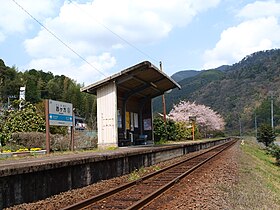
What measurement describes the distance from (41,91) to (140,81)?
4518 centimetres

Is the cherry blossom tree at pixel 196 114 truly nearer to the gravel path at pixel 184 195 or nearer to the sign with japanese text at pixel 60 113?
the sign with japanese text at pixel 60 113

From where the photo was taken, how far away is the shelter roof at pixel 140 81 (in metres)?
21.0

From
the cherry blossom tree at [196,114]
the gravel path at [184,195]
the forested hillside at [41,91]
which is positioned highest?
the forested hillside at [41,91]

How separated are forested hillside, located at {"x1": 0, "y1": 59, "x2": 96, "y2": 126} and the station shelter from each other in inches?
1225

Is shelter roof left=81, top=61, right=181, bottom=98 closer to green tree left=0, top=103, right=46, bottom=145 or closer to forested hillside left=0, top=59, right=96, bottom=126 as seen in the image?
green tree left=0, top=103, right=46, bottom=145

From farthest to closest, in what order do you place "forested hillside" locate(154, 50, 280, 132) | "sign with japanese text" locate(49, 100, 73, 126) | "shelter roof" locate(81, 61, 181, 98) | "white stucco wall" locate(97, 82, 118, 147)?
"forested hillside" locate(154, 50, 280, 132), "white stucco wall" locate(97, 82, 118, 147), "shelter roof" locate(81, 61, 181, 98), "sign with japanese text" locate(49, 100, 73, 126)

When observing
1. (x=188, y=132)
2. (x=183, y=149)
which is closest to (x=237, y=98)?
(x=188, y=132)

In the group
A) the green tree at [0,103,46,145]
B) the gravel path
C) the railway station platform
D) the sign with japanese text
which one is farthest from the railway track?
the green tree at [0,103,46,145]

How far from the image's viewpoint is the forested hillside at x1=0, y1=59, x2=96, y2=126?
60.8 m

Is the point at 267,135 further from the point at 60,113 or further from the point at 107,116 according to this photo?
the point at 60,113

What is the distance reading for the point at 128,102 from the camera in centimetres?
2598

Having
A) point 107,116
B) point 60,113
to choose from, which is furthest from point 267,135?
point 60,113

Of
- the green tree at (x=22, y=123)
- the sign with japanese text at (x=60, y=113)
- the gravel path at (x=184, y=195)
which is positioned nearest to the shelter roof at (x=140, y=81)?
the sign with japanese text at (x=60, y=113)

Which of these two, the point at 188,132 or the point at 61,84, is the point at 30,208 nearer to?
the point at 188,132
